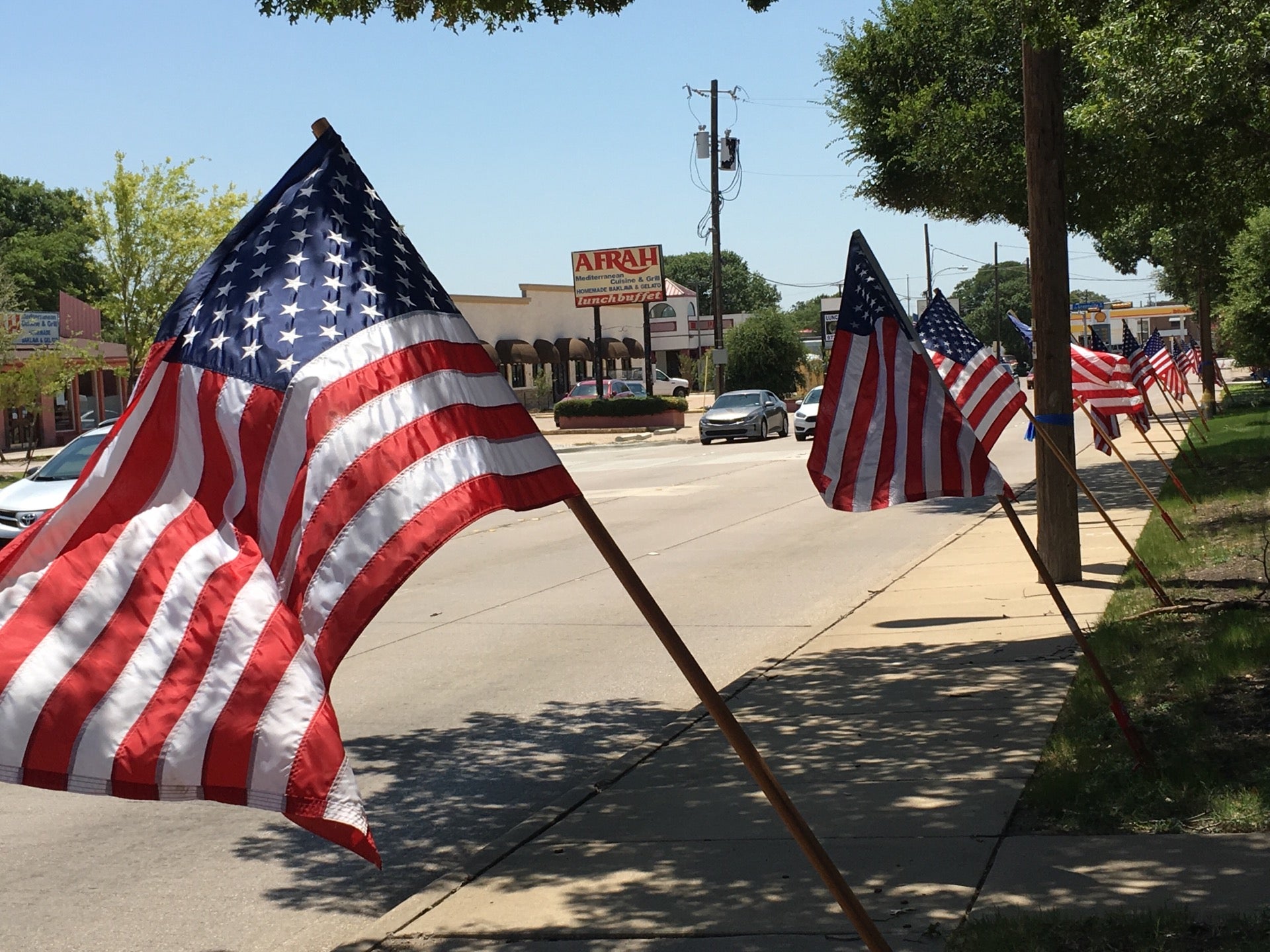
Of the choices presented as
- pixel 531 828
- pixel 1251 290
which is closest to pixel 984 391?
pixel 531 828

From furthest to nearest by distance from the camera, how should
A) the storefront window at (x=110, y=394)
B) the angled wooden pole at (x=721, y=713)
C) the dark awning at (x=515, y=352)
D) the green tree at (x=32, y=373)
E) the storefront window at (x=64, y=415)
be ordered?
1. the dark awning at (x=515, y=352)
2. the storefront window at (x=110, y=394)
3. the storefront window at (x=64, y=415)
4. the green tree at (x=32, y=373)
5. the angled wooden pole at (x=721, y=713)

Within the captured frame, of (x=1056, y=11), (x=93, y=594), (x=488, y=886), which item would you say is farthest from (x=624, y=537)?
(x=93, y=594)

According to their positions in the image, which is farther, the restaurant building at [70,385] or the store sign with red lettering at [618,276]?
the store sign with red lettering at [618,276]

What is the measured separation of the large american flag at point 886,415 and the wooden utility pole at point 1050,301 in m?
4.70

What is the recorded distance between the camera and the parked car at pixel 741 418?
1597 inches

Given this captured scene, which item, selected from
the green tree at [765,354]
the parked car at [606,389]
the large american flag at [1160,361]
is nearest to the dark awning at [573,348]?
the parked car at [606,389]

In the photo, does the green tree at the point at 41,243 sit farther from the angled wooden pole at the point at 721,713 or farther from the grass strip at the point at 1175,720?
the angled wooden pole at the point at 721,713

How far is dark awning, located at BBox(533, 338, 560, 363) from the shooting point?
68.4 metres

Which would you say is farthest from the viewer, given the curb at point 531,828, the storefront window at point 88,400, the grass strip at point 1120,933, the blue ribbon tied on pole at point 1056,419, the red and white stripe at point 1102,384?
the storefront window at point 88,400

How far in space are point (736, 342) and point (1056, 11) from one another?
49492 mm

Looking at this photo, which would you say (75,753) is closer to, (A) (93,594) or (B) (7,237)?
(A) (93,594)

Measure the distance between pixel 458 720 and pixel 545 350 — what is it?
198 ft

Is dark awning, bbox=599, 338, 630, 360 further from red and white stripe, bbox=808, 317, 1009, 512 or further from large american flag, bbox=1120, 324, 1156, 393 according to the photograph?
red and white stripe, bbox=808, 317, 1009, 512

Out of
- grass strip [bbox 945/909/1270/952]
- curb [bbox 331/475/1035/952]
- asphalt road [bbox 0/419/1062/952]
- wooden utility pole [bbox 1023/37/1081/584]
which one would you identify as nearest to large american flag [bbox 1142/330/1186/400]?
asphalt road [bbox 0/419/1062/952]
